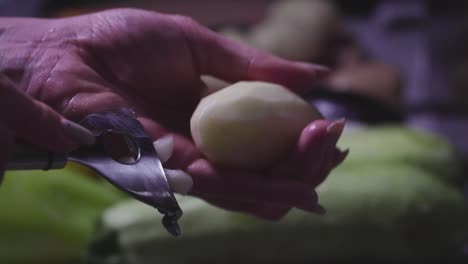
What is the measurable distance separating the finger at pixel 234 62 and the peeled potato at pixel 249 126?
0.13 feet

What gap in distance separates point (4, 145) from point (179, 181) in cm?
11

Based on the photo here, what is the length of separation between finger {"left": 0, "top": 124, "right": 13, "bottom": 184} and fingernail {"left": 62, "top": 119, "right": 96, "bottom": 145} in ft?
0.10

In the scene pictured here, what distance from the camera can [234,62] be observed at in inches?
19.9

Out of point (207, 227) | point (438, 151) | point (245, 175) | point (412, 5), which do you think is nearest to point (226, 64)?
point (245, 175)

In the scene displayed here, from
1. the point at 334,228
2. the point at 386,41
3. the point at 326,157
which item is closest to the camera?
the point at 326,157

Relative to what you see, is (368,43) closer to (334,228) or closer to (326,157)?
(334,228)

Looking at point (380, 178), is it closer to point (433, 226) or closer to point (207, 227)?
point (433, 226)

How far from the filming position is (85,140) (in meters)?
0.36

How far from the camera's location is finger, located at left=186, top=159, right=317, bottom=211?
42 centimetres

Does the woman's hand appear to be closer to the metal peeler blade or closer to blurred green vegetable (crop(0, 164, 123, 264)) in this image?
the metal peeler blade

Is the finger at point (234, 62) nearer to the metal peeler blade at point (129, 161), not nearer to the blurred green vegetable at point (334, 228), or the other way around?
the metal peeler blade at point (129, 161)

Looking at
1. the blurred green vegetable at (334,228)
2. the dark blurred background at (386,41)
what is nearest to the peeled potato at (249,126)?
the blurred green vegetable at (334,228)

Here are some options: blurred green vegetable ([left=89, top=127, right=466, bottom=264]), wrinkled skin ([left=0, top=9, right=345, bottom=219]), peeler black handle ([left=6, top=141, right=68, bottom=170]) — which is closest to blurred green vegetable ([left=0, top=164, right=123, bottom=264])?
blurred green vegetable ([left=89, top=127, right=466, bottom=264])

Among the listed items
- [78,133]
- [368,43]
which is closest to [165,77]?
[78,133]
